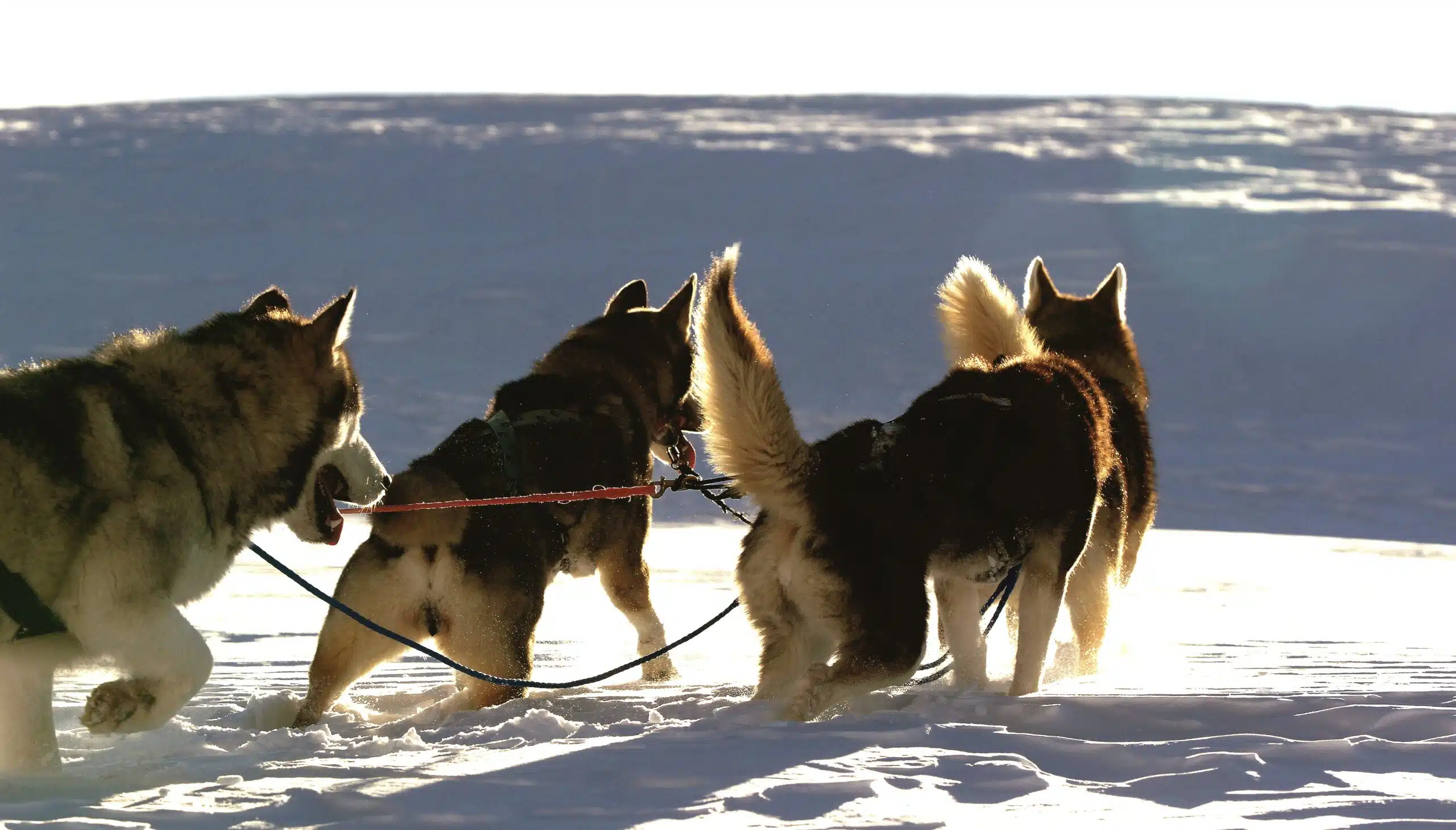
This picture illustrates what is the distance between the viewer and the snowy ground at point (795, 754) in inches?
125

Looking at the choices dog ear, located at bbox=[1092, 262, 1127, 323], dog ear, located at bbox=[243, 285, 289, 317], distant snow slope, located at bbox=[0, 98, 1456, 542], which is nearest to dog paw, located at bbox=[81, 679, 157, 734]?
dog ear, located at bbox=[243, 285, 289, 317]

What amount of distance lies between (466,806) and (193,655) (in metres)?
0.95

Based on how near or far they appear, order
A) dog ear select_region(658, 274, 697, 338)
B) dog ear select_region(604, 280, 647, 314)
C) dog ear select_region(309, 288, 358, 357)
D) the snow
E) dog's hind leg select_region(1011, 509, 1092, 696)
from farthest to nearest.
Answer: dog ear select_region(604, 280, 647, 314)
dog ear select_region(658, 274, 697, 338)
dog's hind leg select_region(1011, 509, 1092, 696)
dog ear select_region(309, 288, 358, 357)
the snow

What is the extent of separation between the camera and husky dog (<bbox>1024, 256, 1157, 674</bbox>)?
5270 mm

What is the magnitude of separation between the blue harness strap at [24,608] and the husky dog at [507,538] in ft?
3.08

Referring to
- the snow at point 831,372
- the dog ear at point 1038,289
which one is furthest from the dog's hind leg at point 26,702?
the dog ear at point 1038,289

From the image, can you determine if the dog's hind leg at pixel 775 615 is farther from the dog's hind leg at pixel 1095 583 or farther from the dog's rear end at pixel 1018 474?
the dog's hind leg at pixel 1095 583

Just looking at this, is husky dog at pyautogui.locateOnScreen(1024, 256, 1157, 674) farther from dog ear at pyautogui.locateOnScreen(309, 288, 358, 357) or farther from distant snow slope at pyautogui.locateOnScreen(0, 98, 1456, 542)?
distant snow slope at pyautogui.locateOnScreen(0, 98, 1456, 542)

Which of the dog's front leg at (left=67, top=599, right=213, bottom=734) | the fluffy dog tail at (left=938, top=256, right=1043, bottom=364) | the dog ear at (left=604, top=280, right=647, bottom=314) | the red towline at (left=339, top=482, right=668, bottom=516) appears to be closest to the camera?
the dog's front leg at (left=67, top=599, right=213, bottom=734)

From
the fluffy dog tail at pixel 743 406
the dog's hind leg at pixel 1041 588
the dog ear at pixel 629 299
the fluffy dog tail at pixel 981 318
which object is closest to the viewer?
the fluffy dog tail at pixel 743 406

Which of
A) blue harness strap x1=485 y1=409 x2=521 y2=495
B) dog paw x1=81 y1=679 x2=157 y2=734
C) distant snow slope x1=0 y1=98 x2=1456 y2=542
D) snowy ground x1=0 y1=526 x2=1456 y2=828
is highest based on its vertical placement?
distant snow slope x1=0 y1=98 x2=1456 y2=542

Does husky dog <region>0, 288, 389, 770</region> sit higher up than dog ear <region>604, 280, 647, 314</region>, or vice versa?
dog ear <region>604, 280, 647, 314</region>

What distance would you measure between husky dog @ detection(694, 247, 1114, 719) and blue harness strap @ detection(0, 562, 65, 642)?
5.72 feet

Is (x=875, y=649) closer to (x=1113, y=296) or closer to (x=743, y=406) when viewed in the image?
(x=743, y=406)
